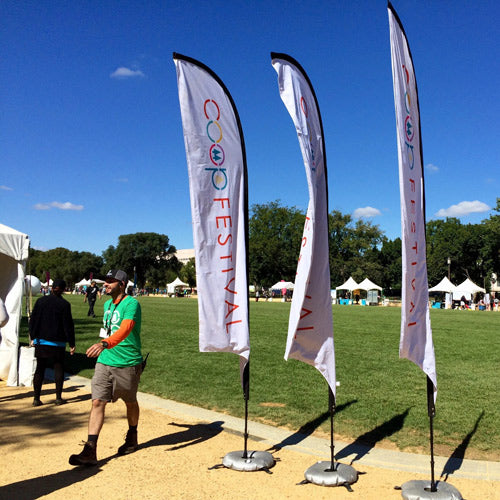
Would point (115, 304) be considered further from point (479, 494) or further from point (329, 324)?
point (479, 494)

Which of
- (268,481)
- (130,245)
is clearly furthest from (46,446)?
(130,245)

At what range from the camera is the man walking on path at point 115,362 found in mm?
5043

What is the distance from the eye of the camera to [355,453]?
18.5ft

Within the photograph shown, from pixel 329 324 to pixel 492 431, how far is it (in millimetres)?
3183

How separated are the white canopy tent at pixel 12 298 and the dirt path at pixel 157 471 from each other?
254 centimetres

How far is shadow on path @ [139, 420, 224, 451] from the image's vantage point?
588cm

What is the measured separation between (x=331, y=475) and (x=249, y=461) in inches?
33.6

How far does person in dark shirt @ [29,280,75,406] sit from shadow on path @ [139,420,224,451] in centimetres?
238

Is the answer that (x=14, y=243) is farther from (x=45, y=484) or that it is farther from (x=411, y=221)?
(x=411, y=221)

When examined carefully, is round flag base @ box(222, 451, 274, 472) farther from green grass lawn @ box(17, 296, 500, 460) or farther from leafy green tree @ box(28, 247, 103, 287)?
leafy green tree @ box(28, 247, 103, 287)

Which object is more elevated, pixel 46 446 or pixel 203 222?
pixel 203 222

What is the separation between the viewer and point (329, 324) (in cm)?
497

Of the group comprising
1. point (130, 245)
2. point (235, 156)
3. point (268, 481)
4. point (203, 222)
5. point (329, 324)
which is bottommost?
point (268, 481)

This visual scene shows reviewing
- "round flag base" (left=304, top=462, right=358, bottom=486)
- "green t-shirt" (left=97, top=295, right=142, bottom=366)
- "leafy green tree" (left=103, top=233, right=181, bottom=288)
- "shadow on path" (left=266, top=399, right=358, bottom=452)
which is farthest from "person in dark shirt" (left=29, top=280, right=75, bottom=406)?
"leafy green tree" (left=103, top=233, right=181, bottom=288)
